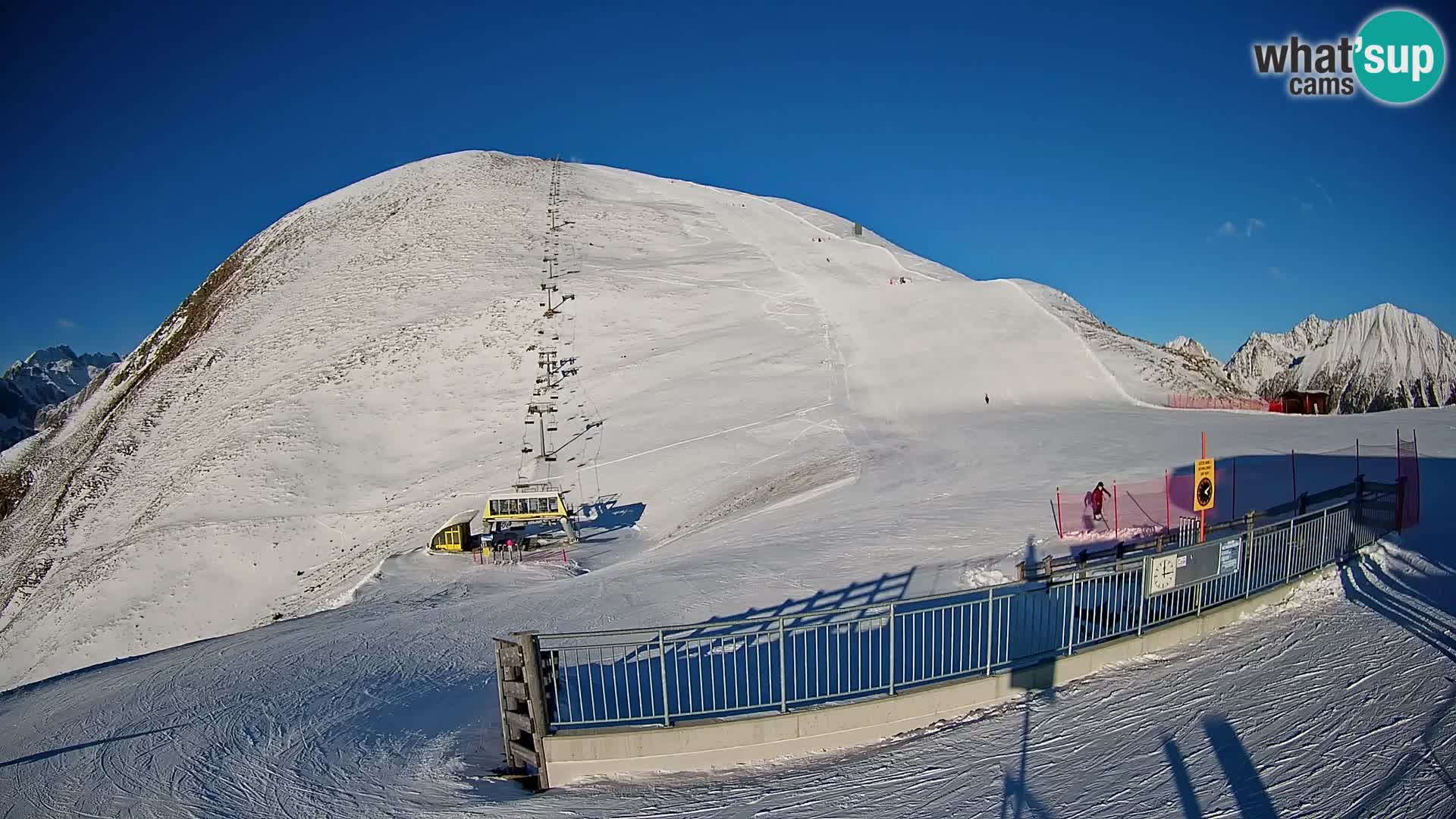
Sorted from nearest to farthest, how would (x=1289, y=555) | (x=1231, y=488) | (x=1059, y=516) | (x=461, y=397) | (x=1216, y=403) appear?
1. (x=1289, y=555)
2. (x=1059, y=516)
3. (x=1231, y=488)
4. (x=1216, y=403)
5. (x=461, y=397)

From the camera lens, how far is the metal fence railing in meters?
8.34

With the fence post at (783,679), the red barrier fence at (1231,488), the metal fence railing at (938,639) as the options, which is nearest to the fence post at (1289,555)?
the metal fence railing at (938,639)

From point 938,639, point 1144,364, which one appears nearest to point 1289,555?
point 938,639

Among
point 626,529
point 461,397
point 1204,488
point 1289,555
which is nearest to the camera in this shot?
point 1289,555

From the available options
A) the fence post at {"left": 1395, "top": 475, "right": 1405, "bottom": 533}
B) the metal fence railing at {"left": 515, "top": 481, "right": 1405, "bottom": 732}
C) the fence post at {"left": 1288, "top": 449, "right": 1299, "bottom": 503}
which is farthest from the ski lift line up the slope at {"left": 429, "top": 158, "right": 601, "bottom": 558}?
the fence post at {"left": 1395, "top": 475, "right": 1405, "bottom": 533}

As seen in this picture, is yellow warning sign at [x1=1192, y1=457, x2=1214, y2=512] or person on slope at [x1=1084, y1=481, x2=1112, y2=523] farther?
person on slope at [x1=1084, y1=481, x2=1112, y2=523]

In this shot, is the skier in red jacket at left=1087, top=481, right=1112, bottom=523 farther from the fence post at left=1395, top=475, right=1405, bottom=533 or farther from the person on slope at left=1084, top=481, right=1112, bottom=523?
the fence post at left=1395, top=475, right=1405, bottom=533

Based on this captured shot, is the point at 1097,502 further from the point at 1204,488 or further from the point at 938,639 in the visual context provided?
the point at 938,639

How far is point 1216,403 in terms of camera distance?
124 feet

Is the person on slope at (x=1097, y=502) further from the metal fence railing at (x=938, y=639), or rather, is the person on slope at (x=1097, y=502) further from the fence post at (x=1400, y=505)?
the metal fence railing at (x=938, y=639)

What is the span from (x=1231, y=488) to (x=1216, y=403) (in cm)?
2042

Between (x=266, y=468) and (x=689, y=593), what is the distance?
92.5 feet

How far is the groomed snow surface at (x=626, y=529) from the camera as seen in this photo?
738 cm

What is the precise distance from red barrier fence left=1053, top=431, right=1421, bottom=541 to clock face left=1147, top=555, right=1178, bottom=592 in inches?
283
